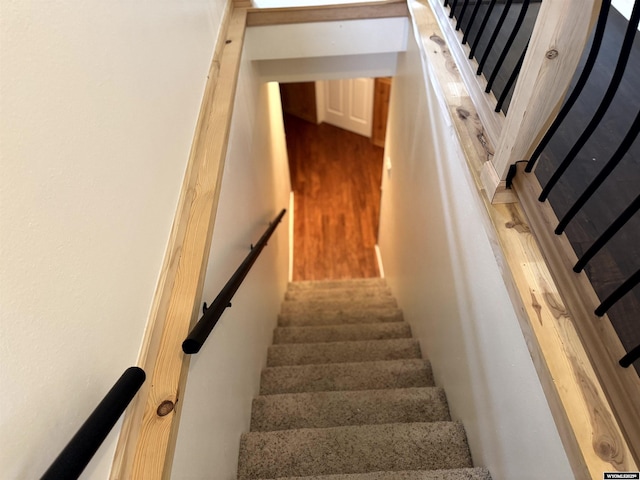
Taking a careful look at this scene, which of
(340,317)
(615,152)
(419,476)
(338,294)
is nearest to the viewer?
(615,152)

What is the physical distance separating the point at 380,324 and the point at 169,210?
215 cm

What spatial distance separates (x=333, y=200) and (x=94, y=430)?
5456 mm

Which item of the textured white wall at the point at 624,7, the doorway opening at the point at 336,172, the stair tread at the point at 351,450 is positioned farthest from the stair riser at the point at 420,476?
the doorway opening at the point at 336,172

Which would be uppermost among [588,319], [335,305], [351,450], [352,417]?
[588,319]

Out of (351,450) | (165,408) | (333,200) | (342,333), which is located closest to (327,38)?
(342,333)

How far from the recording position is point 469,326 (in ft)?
5.32

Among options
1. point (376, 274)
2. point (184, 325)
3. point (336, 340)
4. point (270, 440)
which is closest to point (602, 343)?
point (184, 325)

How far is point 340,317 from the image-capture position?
3.40 metres

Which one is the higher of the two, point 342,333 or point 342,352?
point 342,352

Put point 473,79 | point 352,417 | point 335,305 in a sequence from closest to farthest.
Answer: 1. point 473,79
2. point 352,417
3. point 335,305

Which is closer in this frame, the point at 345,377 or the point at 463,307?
the point at 463,307

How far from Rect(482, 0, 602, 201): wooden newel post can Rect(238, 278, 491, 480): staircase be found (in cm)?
115

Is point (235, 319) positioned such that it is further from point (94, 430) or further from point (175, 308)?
point (94, 430)

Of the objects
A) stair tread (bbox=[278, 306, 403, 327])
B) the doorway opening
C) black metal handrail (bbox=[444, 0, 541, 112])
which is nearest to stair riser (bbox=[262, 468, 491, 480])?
black metal handrail (bbox=[444, 0, 541, 112])
